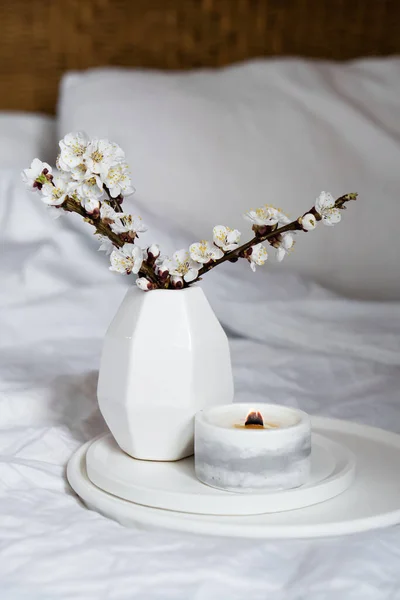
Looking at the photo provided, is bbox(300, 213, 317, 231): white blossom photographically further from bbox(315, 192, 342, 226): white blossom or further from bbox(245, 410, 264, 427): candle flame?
bbox(245, 410, 264, 427): candle flame

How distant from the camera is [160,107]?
146cm

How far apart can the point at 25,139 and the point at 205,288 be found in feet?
1.80

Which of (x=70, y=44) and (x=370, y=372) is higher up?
(x=70, y=44)

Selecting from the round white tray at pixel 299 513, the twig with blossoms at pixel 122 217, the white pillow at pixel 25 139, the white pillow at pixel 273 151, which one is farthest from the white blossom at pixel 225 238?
the white pillow at pixel 25 139

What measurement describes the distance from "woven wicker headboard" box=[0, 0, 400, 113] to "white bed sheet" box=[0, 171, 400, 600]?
0.60 metres

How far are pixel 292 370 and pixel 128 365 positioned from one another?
44 cm

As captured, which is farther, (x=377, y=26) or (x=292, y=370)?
(x=377, y=26)

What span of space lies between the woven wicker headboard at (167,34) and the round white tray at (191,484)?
128 cm

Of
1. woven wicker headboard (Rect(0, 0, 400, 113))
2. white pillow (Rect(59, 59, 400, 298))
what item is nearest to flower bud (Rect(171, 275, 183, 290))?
white pillow (Rect(59, 59, 400, 298))

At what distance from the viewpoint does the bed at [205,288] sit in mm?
545

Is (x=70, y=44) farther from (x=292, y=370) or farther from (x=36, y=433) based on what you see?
(x=36, y=433)

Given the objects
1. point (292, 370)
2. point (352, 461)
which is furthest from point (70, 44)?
point (352, 461)

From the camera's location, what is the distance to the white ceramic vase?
694 mm

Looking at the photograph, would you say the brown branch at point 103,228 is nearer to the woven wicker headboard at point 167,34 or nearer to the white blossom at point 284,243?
the white blossom at point 284,243
